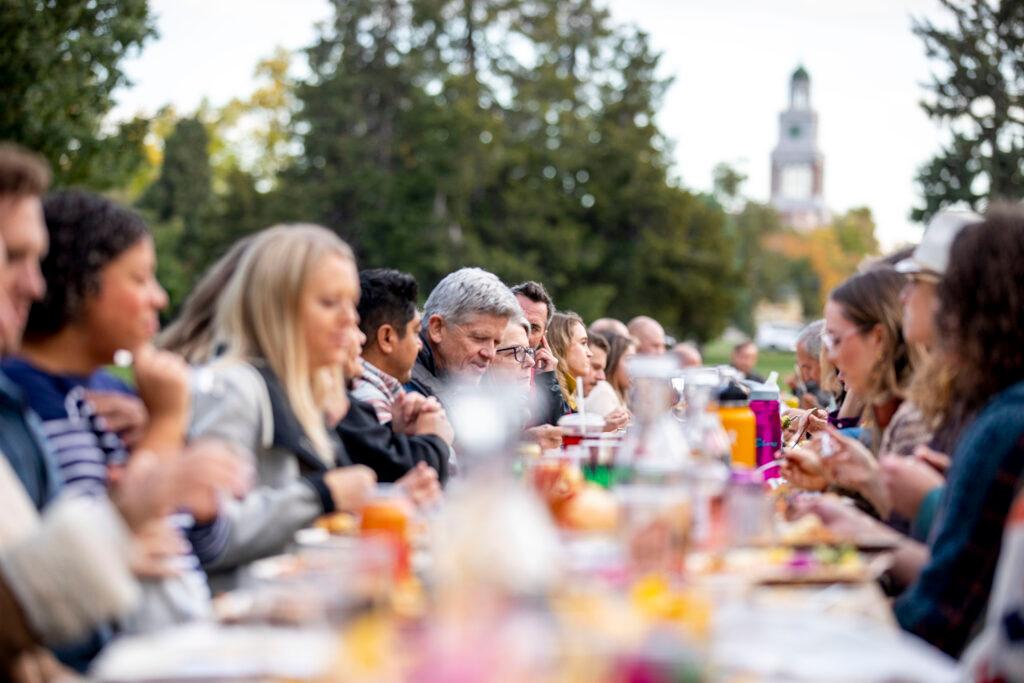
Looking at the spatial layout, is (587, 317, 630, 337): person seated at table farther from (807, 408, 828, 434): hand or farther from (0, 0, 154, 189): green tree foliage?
(0, 0, 154, 189): green tree foliage

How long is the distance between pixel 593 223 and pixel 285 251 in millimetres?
43679

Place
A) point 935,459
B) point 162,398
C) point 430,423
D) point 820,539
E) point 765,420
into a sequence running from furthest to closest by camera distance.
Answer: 1. point 765,420
2. point 430,423
3. point 935,459
4. point 820,539
5. point 162,398

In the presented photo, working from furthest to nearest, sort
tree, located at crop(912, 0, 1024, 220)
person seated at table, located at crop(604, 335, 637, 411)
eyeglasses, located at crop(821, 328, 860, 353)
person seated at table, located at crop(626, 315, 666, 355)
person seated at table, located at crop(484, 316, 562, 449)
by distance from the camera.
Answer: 1. tree, located at crop(912, 0, 1024, 220)
2. person seated at table, located at crop(626, 315, 666, 355)
3. person seated at table, located at crop(604, 335, 637, 411)
4. person seated at table, located at crop(484, 316, 562, 449)
5. eyeglasses, located at crop(821, 328, 860, 353)

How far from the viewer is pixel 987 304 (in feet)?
11.2

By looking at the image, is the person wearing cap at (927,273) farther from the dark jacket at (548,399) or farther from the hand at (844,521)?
the dark jacket at (548,399)

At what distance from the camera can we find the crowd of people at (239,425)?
2762 millimetres

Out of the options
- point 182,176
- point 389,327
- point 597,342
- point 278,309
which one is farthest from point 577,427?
point 182,176

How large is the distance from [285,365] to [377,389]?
1712mm

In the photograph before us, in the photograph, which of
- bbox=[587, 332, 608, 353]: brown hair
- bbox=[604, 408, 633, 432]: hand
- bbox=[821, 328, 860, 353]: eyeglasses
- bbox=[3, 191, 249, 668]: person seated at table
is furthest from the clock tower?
bbox=[3, 191, 249, 668]: person seated at table

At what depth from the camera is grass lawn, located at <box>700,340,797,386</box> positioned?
51.9 meters

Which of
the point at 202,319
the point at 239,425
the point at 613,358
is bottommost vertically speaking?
the point at 613,358

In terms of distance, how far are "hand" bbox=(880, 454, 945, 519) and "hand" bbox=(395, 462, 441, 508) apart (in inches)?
48.8

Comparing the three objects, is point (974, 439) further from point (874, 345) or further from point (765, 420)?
point (765, 420)

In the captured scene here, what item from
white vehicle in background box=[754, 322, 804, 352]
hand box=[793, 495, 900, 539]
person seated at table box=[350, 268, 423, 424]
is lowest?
white vehicle in background box=[754, 322, 804, 352]
